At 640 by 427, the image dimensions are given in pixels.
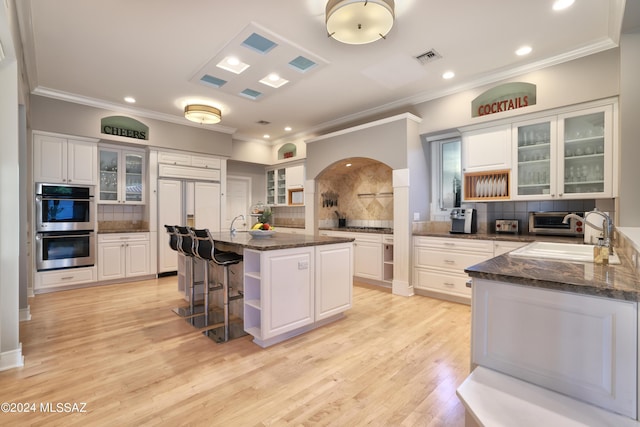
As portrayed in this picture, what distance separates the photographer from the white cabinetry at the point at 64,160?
13.9 feet

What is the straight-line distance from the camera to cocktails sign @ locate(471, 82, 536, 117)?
358 cm

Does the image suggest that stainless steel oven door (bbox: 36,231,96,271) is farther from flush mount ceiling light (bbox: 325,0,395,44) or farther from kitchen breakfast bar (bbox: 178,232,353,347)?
flush mount ceiling light (bbox: 325,0,395,44)

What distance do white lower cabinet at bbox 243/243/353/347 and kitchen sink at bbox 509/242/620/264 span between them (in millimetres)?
1633

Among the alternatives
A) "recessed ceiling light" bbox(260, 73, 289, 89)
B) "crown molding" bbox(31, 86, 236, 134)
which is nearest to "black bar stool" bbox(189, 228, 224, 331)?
"recessed ceiling light" bbox(260, 73, 289, 89)

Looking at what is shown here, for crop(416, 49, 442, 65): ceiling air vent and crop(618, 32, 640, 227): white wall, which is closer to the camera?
crop(618, 32, 640, 227): white wall

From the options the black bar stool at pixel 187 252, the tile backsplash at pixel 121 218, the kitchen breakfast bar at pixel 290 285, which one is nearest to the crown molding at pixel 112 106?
the tile backsplash at pixel 121 218

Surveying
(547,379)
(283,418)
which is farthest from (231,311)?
(547,379)

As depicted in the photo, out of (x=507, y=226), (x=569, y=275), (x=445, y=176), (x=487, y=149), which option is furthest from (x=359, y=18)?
(x=507, y=226)

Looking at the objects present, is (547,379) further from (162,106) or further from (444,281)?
(162,106)

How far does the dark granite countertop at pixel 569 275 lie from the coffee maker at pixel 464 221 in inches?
87.4

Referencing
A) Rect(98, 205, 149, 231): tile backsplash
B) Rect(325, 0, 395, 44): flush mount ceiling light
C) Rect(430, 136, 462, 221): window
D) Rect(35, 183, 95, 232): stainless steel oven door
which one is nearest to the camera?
Rect(325, 0, 395, 44): flush mount ceiling light

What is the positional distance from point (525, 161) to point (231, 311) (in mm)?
3937

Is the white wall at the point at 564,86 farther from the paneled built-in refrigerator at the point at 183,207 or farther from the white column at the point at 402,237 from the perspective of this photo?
the paneled built-in refrigerator at the point at 183,207

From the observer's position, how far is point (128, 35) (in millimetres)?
2918
